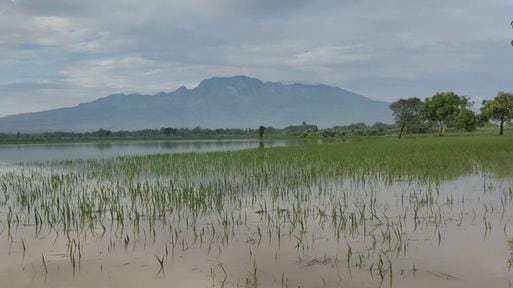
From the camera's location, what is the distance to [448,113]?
77000 mm

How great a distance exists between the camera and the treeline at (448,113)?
61.2 m

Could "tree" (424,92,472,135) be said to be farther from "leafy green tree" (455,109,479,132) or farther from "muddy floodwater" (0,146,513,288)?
"muddy floodwater" (0,146,513,288)

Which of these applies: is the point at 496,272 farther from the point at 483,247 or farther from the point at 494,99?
the point at 494,99

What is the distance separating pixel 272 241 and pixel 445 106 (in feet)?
246

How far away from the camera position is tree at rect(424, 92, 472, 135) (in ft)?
250

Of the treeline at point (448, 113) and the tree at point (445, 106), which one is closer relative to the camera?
the treeline at point (448, 113)

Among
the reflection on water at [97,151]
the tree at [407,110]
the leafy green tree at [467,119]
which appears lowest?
the reflection on water at [97,151]

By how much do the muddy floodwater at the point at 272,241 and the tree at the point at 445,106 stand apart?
6715cm

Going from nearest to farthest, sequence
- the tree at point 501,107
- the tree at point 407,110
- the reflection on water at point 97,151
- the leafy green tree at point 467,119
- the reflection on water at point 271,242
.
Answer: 1. the reflection on water at point 271,242
2. the reflection on water at point 97,151
3. the tree at point 501,107
4. the leafy green tree at point 467,119
5. the tree at point 407,110

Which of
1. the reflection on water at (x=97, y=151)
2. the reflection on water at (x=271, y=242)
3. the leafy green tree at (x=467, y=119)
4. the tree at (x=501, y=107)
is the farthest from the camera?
the leafy green tree at (x=467, y=119)

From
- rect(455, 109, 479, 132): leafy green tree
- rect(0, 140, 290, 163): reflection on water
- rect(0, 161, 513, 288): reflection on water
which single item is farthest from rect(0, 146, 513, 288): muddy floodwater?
rect(455, 109, 479, 132): leafy green tree

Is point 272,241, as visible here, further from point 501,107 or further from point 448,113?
point 448,113

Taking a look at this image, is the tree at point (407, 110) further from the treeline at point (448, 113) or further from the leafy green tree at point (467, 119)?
the leafy green tree at point (467, 119)

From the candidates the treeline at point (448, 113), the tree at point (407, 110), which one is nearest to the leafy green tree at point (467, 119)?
the treeline at point (448, 113)
